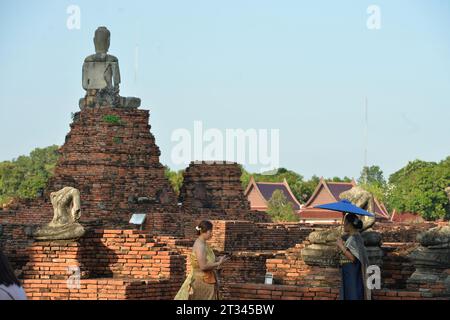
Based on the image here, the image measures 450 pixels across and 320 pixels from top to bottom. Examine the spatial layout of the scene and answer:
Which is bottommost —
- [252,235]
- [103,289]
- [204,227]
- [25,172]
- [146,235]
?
[103,289]

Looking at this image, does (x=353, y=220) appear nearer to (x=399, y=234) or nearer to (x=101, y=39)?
(x=399, y=234)

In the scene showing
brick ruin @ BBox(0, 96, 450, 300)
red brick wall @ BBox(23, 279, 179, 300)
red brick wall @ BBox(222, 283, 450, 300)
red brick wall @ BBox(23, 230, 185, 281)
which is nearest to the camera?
red brick wall @ BBox(222, 283, 450, 300)

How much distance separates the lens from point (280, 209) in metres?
67.2

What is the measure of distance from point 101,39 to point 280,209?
113 ft

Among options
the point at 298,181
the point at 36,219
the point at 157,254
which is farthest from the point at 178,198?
the point at 298,181

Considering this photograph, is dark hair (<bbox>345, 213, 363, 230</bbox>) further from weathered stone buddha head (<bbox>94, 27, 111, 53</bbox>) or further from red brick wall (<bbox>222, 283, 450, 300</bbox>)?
weathered stone buddha head (<bbox>94, 27, 111, 53</bbox>)

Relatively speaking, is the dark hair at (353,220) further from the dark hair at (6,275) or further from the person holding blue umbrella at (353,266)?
the dark hair at (6,275)

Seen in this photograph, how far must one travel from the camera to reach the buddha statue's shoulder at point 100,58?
111 ft

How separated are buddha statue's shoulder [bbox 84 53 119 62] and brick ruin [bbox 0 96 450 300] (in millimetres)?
1574

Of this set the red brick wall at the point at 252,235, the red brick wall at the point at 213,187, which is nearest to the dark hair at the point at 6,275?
the red brick wall at the point at 252,235

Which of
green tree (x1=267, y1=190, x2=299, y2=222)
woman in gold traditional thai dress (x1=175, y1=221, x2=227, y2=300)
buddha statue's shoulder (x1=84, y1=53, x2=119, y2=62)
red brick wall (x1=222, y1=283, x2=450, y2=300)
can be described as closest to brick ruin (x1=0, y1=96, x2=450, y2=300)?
red brick wall (x1=222, y1=283, x2=450, y2=300)

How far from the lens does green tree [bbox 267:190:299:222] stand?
64.6 meters

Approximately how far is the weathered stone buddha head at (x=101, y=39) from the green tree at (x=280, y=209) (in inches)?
1147

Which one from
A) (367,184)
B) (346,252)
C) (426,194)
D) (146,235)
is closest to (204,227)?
(346,252)
